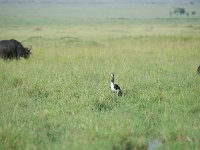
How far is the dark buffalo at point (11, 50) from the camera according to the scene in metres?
17.9

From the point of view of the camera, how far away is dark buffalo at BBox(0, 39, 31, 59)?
17.9m

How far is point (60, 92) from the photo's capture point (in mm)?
10828

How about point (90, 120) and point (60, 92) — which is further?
point (60, 92)

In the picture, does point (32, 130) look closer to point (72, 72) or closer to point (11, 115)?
point (11, 115)

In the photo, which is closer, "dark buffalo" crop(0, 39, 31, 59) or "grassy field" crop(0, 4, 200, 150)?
"grassy field" crop(0, 4, 200, 150)

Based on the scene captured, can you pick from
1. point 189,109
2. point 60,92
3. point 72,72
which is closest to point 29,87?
point 60,92

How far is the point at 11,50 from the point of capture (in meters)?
18.1

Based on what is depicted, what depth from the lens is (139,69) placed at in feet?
49.3

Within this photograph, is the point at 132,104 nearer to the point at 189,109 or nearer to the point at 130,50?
the point at 189,109

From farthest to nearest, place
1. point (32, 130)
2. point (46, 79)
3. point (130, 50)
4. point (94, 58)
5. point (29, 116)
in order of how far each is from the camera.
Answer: point (130, 50)
point (94, 58)
point (46, 79)
point (29, 116)
point (32, 130)

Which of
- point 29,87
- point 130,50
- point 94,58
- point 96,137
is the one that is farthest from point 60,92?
point 130,50

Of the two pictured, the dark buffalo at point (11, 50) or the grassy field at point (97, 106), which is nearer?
the grassy field at point (97, 106)

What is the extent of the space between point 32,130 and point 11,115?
1070mm

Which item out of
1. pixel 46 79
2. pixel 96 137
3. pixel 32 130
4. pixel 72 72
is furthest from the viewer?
pixel 72 72
